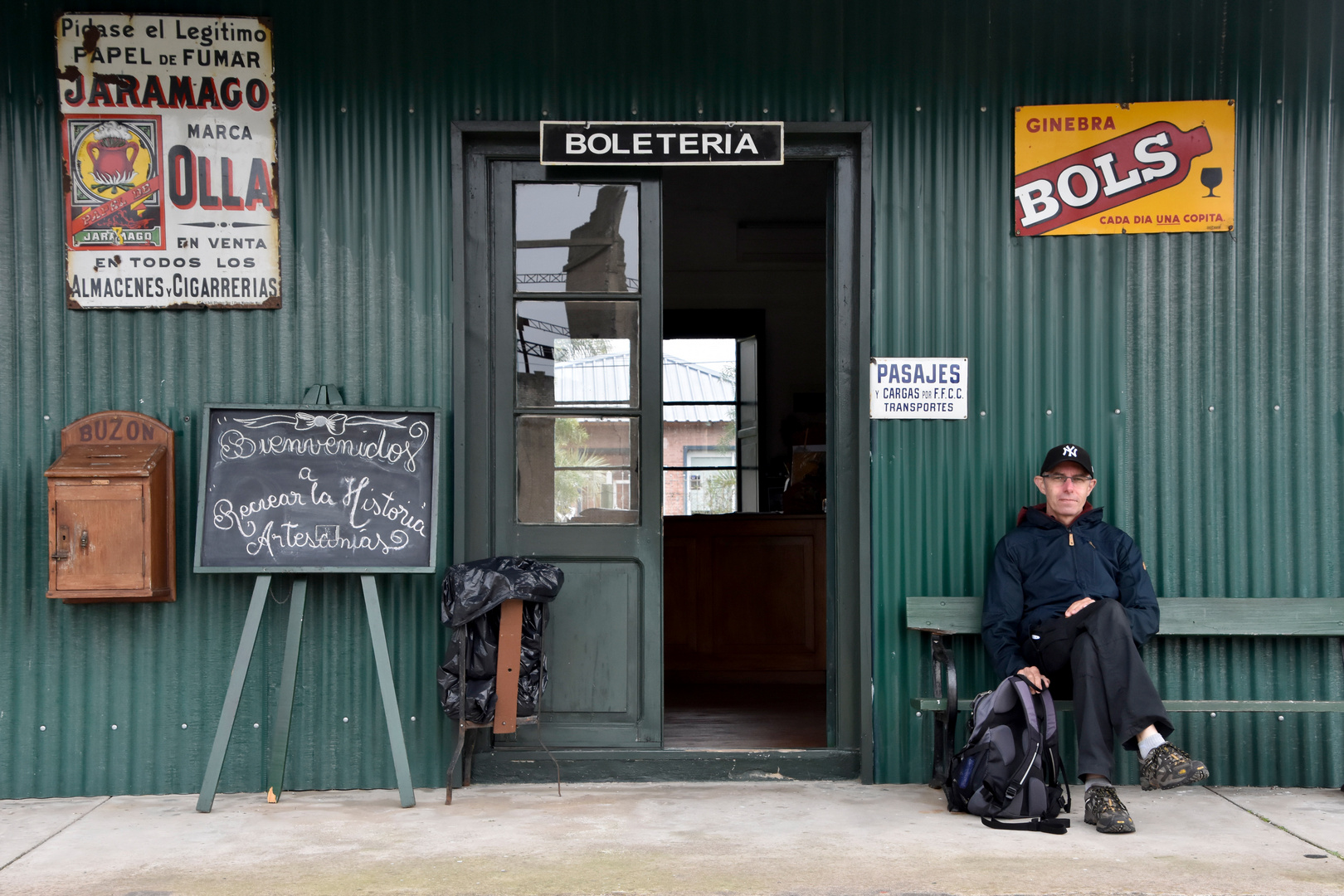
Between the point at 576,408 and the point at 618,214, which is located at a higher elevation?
the point at 618,214

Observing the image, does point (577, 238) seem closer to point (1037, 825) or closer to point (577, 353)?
point (577, 353)

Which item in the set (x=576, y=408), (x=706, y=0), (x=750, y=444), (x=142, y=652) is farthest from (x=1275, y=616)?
(x=750, y=444)

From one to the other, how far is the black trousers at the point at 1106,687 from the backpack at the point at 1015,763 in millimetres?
111

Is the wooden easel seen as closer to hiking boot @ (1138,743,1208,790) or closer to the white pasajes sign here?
the white pasajes sign

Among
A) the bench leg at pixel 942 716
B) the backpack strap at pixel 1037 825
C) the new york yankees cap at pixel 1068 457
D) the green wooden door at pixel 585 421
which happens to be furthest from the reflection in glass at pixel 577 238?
the backpack strap at pixel 1037 825

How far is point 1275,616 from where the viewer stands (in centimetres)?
437

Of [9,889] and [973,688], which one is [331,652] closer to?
[9,889]

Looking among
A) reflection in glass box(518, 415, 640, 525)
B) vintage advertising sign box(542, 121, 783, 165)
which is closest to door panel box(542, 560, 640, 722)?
reflection in glass box(518, 415, 640, 525)

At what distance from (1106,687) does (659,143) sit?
8.56ft

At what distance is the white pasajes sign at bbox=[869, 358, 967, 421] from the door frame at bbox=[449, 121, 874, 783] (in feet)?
0.18

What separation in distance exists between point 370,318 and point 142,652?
5.13 ft

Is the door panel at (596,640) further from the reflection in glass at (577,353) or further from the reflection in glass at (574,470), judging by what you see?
the reflection in glass at (577,353)

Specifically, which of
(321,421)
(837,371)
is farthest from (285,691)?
(837,371)

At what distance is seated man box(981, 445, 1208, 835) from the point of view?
3.79 m
